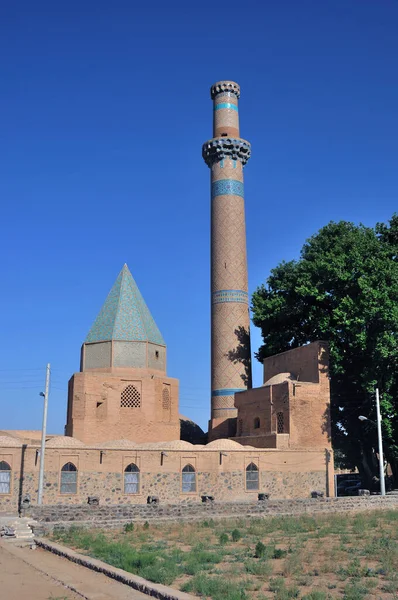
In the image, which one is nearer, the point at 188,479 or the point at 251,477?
the point at 188,479

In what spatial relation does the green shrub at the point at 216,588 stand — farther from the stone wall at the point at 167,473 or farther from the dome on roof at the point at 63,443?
the dome on roof at the point at 63,443

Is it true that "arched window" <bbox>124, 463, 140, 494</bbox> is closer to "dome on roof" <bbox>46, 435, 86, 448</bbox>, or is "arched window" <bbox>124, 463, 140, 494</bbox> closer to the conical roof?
"dome on roof" <bbox>46, 435, 86, 448</bbox>

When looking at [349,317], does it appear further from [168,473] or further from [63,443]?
→ [63,443]

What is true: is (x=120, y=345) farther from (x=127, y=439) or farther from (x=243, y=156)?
(x=243, y=156)

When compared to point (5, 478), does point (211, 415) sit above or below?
above

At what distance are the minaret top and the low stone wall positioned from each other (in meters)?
26.5

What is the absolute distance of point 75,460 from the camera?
84.1 ft

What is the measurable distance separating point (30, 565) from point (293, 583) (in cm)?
567

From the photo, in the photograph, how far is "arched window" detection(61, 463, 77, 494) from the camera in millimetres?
25289

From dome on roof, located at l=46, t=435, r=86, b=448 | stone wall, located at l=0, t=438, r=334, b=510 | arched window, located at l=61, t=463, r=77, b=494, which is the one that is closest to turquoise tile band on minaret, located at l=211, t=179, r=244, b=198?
stone wall, located at l=0, t=438, r=334, b=510

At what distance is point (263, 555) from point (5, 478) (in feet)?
43.4

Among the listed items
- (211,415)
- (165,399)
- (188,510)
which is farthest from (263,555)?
(211,415)

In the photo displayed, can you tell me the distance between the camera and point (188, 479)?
2762 centimetres

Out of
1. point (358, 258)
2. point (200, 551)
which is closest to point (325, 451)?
point (358, 258)
